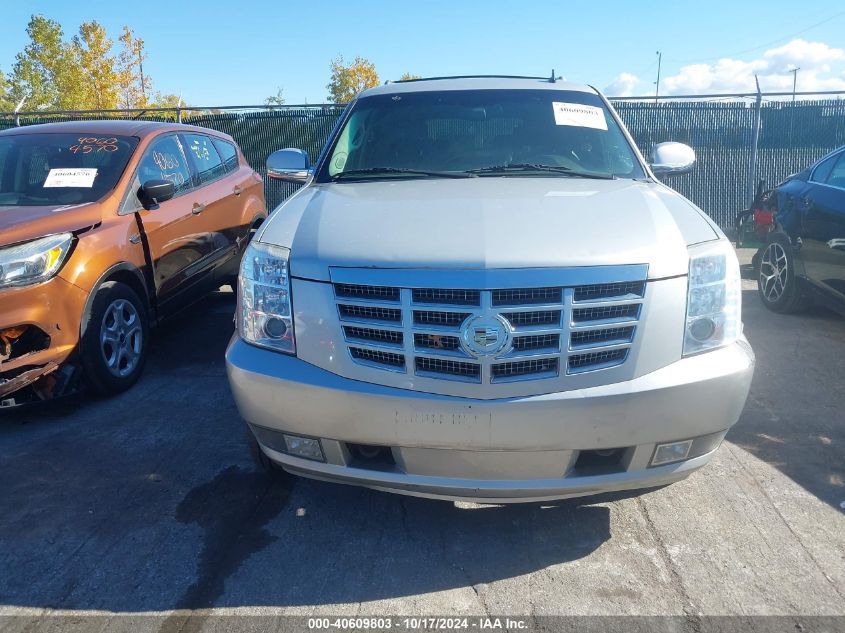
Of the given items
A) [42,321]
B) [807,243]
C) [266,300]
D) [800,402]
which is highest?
[266,300]

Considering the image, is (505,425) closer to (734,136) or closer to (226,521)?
(226,521)

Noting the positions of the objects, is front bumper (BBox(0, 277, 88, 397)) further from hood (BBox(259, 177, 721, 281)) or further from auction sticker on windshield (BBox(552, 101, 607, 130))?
auction sticker on windshield (BBox(552, 101, 607, 130))

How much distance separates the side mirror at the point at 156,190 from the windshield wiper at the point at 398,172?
5.71 ft

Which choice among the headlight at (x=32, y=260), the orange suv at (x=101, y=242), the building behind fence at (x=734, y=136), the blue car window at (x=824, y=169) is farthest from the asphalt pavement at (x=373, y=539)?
the building behind fence at (x=734, y=136)

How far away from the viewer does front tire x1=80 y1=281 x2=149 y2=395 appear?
4.30 meters

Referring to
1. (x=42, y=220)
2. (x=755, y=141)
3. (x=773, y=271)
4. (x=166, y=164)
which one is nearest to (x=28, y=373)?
(x=42, y=220)

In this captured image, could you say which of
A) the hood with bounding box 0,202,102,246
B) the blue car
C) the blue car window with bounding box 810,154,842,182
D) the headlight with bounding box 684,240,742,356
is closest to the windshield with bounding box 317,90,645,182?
the headlight with bounding box 684,240,742,356

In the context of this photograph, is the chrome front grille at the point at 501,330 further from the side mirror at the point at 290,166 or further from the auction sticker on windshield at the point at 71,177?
the auction sticker on windshield at the point at 71,177

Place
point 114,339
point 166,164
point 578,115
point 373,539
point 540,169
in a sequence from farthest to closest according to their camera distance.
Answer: point 166,164 < point 114,339 < point 578,115 < point 540,169 < point 373,539

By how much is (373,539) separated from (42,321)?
7.88 feet

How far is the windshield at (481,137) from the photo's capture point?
12.7 ft

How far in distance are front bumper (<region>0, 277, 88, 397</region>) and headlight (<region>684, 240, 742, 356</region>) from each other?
135 inches

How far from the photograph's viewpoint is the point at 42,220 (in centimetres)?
418

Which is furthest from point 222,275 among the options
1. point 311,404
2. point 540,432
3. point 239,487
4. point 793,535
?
point 793,535
